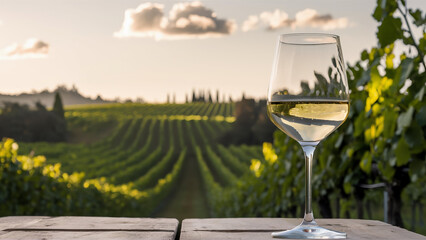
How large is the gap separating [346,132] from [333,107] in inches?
67.2

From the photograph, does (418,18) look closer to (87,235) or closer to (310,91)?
(310,91)

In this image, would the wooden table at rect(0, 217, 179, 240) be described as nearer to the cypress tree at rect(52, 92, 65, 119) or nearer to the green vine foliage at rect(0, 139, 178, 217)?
the green vine foliage at rect(0, 139, 178, 217)

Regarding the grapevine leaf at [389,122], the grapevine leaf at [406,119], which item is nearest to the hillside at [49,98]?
the grapevine leaf at [389,122]

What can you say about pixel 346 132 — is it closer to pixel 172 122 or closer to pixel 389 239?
pixel 389 239

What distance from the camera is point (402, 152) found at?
72.9 inches

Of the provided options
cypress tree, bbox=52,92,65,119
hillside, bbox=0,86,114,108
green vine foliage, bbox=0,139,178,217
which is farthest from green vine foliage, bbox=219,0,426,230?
cypress tree, bbox=52,92,65,119

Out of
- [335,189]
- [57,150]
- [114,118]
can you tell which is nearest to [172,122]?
[114,118]

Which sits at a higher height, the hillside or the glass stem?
the glass stem

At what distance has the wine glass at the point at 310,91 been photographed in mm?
922

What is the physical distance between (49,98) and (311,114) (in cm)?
5001

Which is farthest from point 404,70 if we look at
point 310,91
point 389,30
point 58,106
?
point 58,106

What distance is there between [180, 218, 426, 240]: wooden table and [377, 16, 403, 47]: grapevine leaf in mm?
868

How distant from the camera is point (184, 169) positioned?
38531 mm

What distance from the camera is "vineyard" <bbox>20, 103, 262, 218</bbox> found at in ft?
85.9
